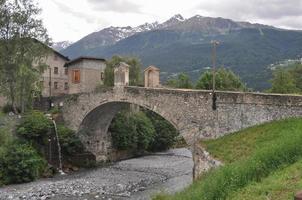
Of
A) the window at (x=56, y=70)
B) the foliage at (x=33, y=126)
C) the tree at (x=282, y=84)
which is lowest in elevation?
the foliage at (x=33, y=126)

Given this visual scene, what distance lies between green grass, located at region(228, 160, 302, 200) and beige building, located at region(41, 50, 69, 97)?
48838mm

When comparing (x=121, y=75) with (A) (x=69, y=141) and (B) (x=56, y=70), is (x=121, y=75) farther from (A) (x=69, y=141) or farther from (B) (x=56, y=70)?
(B) (x=56, y=70)

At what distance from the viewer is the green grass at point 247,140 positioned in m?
20.7

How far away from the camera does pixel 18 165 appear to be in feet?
103

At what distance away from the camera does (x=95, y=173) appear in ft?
118

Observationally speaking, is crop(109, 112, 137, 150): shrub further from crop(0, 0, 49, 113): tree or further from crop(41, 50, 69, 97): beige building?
crop(41, 50, 69, 97): beige building

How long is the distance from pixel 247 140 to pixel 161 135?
2878cm

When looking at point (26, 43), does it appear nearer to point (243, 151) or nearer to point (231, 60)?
point (243, 151)

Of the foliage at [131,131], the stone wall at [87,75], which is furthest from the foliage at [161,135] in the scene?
the stone wall at [87,75]

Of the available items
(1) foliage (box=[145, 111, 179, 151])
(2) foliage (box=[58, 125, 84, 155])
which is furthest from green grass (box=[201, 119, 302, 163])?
(1) foliage (box=[145, 111, 179, 151])

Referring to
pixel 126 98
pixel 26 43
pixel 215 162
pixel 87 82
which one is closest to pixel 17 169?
pixel 126 98

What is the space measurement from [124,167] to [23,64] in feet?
38.5

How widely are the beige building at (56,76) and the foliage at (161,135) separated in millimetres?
14009

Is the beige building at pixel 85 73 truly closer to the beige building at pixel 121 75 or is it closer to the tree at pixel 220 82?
the tree at pixel 220 82
